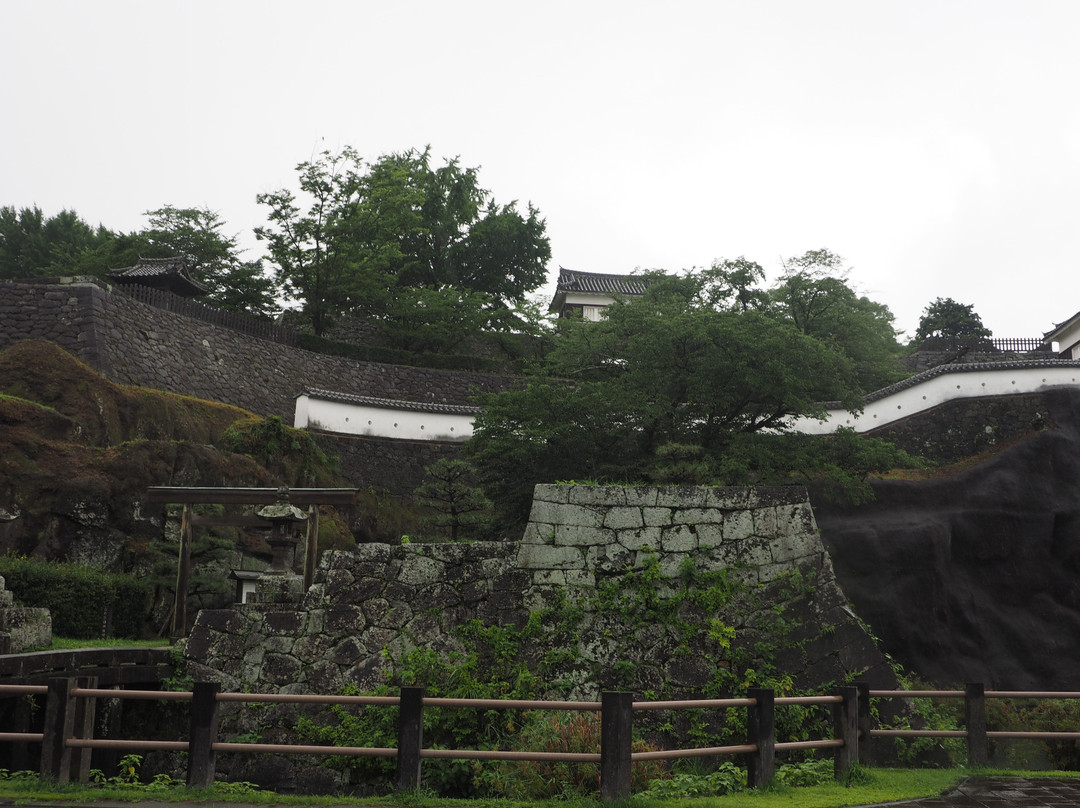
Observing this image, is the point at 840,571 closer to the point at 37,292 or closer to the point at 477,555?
the point at 477,555

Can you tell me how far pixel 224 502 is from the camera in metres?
13.1

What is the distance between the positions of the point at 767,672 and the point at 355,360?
68.9 feet

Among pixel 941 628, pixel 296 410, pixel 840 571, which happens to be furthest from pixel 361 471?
pixel 941 628

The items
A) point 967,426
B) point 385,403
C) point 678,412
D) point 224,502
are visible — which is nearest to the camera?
point 224,502

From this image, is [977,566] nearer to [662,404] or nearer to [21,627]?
[662,404]

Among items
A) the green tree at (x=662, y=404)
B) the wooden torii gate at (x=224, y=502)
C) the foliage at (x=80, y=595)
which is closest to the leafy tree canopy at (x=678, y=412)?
the green tree at (x=662, y=404)

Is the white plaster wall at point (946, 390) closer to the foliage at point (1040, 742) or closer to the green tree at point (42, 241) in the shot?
the foliage at point (1040, 742)

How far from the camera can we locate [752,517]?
29.9 feet

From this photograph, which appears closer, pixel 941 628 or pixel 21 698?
pixel 21 698

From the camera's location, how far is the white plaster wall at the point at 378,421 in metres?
23.2

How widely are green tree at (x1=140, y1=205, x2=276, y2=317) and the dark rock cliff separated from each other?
20.1m

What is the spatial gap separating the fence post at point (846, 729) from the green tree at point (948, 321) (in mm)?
34507

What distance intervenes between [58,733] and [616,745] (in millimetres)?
3832

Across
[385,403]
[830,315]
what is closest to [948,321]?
[830,315]
